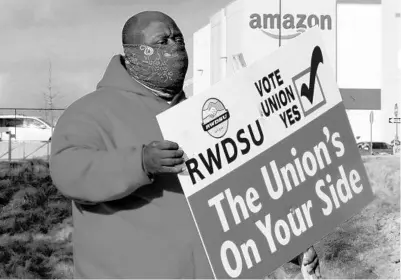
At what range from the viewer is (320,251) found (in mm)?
9320

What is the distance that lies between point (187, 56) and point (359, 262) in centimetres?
750

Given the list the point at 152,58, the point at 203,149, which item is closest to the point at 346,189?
the point at 203,149

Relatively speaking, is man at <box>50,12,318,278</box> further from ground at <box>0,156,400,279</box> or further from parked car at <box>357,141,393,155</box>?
parked car at <box>357,141,393,155</box>

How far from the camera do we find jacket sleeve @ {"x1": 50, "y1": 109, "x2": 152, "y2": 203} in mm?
1983

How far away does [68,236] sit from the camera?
32.3 feet

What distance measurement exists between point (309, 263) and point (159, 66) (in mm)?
945

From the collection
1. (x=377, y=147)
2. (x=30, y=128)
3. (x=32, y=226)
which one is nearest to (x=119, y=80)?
(x=32, y=226)

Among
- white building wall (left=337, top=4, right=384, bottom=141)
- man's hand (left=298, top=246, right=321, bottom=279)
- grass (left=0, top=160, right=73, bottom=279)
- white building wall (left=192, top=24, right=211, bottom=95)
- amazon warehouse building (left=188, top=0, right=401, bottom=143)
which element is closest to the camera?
man's hand (left=298, top=246, right=321, bottom=279)

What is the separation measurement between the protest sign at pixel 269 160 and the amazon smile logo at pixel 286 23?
2949 cm

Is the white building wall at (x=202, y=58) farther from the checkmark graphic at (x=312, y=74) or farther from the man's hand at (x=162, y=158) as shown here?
the man's hand at (x=162, y=158)

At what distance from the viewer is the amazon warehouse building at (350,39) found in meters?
31.7

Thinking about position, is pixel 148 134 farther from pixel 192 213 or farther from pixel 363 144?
pixel 363 144

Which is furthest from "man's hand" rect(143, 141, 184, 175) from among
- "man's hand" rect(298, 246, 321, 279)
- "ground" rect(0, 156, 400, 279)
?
"ground" rect(0, 156, 400, 279)

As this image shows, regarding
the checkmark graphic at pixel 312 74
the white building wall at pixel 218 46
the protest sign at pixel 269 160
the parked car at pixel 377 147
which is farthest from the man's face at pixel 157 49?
the white building wall at pixel 218 46
